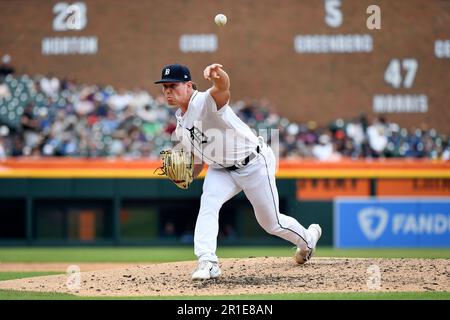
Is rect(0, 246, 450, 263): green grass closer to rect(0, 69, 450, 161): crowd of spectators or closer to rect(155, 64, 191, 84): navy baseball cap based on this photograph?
rect(0, 69, 450, 161): crowd of spectators

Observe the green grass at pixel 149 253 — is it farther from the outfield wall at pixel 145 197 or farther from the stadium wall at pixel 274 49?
the stadium wall at pixel 274 49

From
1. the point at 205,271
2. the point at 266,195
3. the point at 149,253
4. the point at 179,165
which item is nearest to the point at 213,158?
the point at 179,165

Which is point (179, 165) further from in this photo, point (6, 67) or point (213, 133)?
point (6, 67)

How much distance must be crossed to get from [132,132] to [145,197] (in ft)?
3.98

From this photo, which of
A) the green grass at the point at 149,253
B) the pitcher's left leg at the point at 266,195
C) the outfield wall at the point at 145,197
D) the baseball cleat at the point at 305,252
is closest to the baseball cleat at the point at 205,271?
the pitcher's left leg at the point at 266,195

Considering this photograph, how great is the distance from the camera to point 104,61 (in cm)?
1797

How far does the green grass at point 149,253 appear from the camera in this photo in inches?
465

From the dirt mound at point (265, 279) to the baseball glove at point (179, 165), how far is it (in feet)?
2.75

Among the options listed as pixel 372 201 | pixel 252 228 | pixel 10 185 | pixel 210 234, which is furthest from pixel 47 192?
pixel 210 234

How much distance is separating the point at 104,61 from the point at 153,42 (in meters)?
1.11

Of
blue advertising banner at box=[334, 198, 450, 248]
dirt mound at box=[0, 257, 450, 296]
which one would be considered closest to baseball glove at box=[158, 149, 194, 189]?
dirt mound at box=[0, 257, 450, 296]

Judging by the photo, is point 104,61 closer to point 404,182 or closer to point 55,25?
point 55,25

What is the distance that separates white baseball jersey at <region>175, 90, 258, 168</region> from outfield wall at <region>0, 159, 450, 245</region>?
8.12 m

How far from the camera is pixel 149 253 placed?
13.3 m
